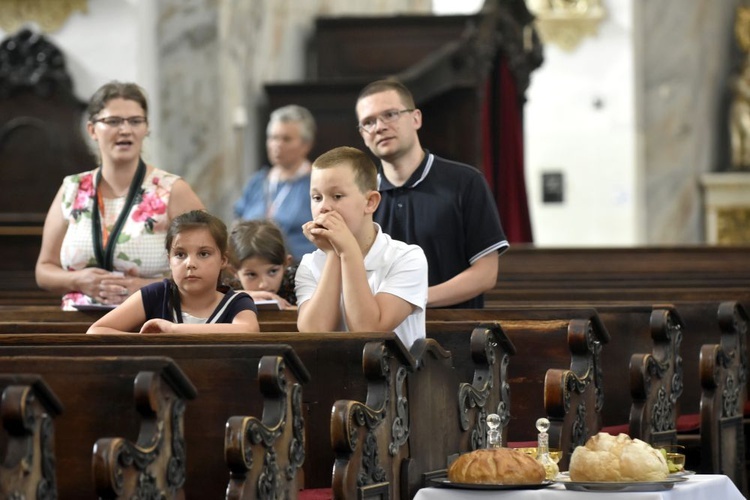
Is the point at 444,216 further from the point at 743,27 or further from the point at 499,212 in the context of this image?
the point at 743,27

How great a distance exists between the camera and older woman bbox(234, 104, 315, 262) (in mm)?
8562

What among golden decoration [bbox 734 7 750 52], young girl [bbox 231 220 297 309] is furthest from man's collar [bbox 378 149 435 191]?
golden decoration [bbox 734 7 750 52]

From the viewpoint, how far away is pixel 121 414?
427cm

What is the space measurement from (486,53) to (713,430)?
561cm

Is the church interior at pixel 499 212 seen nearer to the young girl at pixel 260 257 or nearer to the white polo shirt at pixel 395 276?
the white polo shirt at pixel 395 276

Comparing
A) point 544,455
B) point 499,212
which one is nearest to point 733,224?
point 499,212

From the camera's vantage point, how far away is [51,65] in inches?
454

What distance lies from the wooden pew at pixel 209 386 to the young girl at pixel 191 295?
552mm

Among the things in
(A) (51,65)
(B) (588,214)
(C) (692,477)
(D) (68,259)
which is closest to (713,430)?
(C) (692,477)

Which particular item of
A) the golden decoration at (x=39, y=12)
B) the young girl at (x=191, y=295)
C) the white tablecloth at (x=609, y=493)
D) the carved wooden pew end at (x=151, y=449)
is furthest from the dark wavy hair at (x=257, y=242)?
the golden decoration at (x=39, y=12)

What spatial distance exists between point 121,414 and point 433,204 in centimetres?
209

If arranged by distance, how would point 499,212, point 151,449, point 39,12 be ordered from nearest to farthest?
point 151,449 < point 39,12 < point 499,212

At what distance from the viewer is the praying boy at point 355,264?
4.88 metres

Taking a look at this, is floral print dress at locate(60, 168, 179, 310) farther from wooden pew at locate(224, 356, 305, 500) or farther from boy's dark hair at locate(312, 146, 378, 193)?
wooden pew at locate(224, 356, 305, 500)
